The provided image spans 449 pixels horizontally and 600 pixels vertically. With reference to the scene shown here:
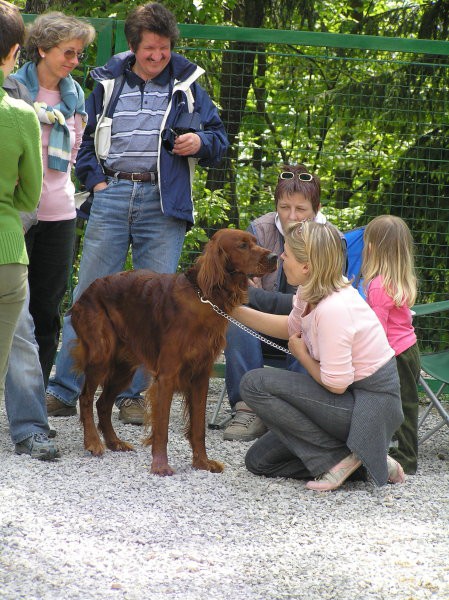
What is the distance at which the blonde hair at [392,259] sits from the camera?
488 cm

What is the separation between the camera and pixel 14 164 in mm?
3512

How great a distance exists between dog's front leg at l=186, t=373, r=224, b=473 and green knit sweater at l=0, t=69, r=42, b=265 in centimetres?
145

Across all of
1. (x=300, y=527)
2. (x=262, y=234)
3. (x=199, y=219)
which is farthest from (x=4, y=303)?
(x=199, y=219)

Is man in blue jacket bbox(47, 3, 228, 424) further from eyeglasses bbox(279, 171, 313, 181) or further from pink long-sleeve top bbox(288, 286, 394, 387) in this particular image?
pink long-sleeve top bbox(288, 286, 394, 387)

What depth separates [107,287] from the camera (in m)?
4.97

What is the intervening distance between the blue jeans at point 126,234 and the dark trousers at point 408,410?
160 cm

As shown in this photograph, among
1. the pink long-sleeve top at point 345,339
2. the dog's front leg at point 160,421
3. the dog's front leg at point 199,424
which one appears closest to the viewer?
the pink long-sleeve top at point 345,339

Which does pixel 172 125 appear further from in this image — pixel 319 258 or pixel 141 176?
pixel 319 258

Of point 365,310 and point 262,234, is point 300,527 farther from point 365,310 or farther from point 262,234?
point 262,234

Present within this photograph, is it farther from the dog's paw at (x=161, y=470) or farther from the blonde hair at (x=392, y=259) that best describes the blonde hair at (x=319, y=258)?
the dog's paw at (x=161, y=470)

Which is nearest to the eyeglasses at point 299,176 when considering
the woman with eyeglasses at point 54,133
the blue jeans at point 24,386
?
the woman with eyeglasses at point 54,133

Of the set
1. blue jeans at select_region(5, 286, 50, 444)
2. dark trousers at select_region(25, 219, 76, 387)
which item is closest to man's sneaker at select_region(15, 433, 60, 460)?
blue jeans at select_region(5, 286, 50, 444)

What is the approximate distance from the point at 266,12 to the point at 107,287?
22.7 ft

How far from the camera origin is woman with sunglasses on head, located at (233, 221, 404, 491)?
14.4 ft
